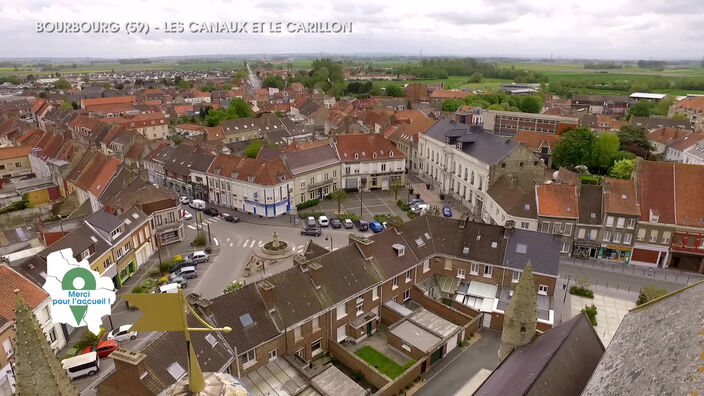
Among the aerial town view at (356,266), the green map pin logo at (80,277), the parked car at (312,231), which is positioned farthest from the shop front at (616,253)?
the green map pin logo at (80,277)

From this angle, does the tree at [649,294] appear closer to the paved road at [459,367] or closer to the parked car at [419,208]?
the paved road at [459,367]

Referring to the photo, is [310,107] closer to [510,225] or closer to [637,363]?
[510,225]

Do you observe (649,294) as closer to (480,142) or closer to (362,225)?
(362,225)

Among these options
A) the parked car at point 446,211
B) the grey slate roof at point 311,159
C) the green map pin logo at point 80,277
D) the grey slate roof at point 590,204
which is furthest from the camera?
the grey slate roof at point 311,159

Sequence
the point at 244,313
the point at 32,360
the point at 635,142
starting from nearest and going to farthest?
1. the point at 32,360
2. the point at 244,313
3. the point at 635,142

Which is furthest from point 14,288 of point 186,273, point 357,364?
point 357,364

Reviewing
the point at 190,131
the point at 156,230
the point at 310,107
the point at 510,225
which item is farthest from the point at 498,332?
the point at 310,107

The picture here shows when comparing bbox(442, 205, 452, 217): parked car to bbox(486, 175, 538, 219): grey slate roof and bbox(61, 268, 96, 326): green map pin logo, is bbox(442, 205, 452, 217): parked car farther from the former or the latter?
bbox(61, 268, 96, 326): green map pin logo
